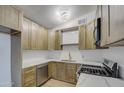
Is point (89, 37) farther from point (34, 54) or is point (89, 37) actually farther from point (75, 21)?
point (34, 54)

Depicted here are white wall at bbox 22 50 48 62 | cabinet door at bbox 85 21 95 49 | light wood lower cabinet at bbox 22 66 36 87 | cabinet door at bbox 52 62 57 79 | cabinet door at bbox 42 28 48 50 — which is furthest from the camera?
cabinet door at bbox 42 28 48 50

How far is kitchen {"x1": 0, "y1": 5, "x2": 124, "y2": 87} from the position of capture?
1.75 metres

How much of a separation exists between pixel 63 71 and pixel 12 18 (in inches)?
92.8

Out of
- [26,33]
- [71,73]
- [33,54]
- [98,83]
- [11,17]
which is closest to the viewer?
[98,83]

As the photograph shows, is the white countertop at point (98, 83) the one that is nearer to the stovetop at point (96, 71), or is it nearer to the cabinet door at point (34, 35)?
the stovetop at point (96, 71)

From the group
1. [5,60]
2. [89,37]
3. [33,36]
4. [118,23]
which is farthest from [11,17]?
[89,37]

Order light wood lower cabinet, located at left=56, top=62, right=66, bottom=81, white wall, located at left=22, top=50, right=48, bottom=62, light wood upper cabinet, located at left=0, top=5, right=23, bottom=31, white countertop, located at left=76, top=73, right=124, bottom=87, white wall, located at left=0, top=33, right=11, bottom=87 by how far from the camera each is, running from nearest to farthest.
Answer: white countertop, located at left=76, top=73, right=124, bottom=87, light wood upper cabinet, located at left=0, top=5, right=23, bottom=31, white wall, located at left=0, top=33, right=11, bottom=87, white wall, located at left=22, top=50, right=48, bottom=62, light wood lower cabinet, located at left=56, top=62, right=66, bottom=81

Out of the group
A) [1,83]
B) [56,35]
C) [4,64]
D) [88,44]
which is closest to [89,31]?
[88,44]

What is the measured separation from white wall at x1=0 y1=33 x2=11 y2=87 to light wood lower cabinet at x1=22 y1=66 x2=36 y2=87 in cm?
34

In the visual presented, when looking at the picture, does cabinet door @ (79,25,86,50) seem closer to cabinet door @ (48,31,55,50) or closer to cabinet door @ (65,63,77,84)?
cabinet door @ (65,63,77,84)

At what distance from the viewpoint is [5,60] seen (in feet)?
7.09

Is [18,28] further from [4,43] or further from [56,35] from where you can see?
[56,35]

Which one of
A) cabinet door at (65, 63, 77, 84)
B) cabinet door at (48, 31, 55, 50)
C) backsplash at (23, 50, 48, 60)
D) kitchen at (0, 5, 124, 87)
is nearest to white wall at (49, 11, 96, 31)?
kitchen at (0, 5, 124, 87)

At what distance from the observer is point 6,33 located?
2166 mm
